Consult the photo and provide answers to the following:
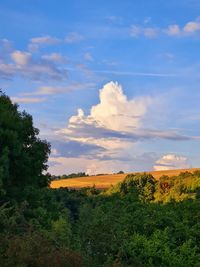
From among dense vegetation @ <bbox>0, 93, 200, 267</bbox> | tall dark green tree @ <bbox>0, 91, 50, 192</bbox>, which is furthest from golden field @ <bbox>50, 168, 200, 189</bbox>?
tall dark green tree @ <bbox>0, 91, 50, 192</bbox>

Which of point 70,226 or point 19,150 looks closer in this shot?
point 70,226

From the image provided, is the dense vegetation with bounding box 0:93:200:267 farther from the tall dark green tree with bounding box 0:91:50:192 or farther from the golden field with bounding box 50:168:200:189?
the golden field with bounding box 50:168:200:189

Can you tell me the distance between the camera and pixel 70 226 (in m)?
21.5

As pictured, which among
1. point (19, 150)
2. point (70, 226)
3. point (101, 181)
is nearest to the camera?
point (70, 226)

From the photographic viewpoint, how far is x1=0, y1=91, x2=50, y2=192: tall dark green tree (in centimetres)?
3003

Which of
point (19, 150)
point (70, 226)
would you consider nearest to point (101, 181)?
point (19, 150)

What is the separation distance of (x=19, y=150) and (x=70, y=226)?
9836 mm

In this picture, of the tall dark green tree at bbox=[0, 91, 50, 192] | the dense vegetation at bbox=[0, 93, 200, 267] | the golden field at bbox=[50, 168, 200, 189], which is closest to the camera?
the dense vegetation at bbox=[0, 93, 200, 267]

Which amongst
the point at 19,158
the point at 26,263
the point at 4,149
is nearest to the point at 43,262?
the point at 26,263

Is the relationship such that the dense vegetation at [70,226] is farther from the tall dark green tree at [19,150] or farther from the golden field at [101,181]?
the golden field at [101,181]

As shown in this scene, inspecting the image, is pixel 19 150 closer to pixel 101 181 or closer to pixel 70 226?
pixel 70 226

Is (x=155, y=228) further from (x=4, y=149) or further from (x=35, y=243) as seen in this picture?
(x=4, y=149)

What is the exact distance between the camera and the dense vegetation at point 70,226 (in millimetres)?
9766

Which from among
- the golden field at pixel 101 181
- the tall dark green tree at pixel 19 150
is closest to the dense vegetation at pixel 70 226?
the tall dark green tree at pixel 19 150
